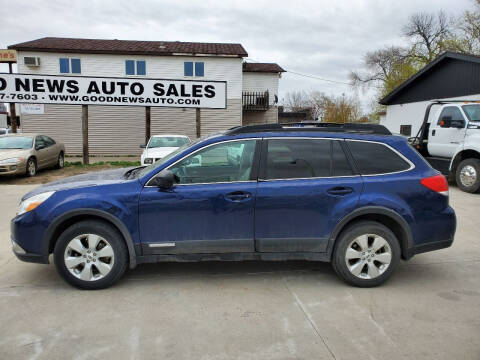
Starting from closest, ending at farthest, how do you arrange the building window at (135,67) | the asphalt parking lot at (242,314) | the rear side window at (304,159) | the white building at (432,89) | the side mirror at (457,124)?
the asphalt parking lot at (242,314)
the rear side window at (304,159)
the side mirror at (457,124)
the white building at (432,89)
the building window at (135,67)

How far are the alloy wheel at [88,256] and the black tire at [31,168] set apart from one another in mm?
9626

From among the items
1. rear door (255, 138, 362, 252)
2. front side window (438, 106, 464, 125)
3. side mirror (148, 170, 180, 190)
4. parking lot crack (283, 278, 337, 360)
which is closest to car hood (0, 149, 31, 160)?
side mirror (148, 170, 180, 190)

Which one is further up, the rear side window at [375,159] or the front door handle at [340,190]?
the rear side window at [375,159]

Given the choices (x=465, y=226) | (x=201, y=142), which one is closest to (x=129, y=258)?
(x=201, y=142)

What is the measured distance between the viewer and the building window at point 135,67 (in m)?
23.1

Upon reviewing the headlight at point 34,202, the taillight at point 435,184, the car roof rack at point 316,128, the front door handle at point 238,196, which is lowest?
the headlight at point 34,202

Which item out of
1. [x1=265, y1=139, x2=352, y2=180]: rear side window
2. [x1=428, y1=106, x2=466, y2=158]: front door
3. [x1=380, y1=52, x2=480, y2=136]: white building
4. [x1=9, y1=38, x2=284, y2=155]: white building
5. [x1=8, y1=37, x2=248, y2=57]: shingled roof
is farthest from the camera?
[x1=9, y1=38, x2=284, y2=155]: white building

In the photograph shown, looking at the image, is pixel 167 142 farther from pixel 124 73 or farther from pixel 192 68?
pixel 124 73

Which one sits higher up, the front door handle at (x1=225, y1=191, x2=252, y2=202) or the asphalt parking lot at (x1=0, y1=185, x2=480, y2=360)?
the front door handle at (x1=225, y1=191, x2=252, y2=202)

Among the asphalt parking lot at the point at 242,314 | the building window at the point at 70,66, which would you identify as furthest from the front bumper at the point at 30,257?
the building window at the point at 70,66

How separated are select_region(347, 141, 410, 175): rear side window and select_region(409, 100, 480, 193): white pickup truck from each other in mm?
6625

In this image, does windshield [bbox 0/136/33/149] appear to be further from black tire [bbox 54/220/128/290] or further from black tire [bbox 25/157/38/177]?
black tire [bbox 54/220/128/290]

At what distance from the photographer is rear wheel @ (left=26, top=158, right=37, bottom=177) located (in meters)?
11.9

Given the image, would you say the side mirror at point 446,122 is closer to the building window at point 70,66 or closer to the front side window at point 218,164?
the front side window at point 218,164
